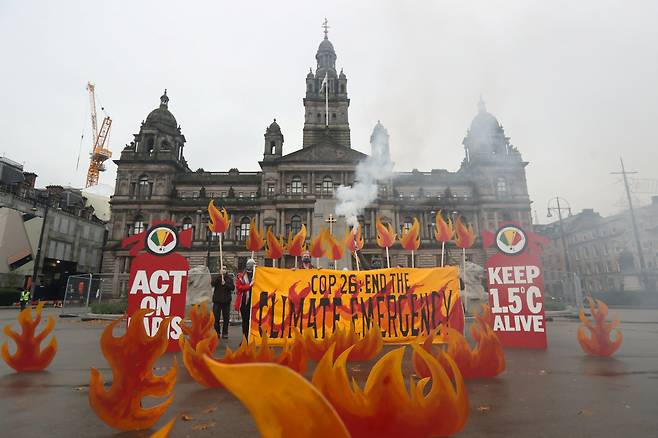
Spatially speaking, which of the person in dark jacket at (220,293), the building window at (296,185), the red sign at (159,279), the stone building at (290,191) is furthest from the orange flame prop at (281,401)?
the building window at (296,185)

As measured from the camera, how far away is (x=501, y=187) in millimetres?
42969

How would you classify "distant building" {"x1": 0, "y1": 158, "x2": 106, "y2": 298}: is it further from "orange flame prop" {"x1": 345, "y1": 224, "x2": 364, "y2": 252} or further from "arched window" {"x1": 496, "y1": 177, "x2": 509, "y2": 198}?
"arched window" {"x1": 496, "y1": 177, "x2": 509, "y2": 198}

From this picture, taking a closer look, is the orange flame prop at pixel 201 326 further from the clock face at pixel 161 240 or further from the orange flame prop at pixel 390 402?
the orange flame prop at pixel 390 402

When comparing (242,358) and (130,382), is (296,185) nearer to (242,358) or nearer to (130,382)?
(242,358)

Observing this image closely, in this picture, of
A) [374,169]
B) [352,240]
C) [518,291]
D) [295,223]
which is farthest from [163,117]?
[518,291]

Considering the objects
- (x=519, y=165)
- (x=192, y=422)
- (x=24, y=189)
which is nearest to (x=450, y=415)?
(x=192, y=422)

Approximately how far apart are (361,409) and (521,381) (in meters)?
3.50

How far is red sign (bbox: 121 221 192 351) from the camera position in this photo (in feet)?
21.9

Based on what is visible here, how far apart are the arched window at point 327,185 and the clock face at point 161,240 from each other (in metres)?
34.1

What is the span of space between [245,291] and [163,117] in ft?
145

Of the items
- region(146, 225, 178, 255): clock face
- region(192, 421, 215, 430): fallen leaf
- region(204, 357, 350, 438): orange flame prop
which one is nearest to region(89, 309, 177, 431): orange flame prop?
region(192, 421, 215, 430): fallen leaf

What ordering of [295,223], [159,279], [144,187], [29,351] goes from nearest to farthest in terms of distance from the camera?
[29,351], [159,279], [295,223], [144,187]

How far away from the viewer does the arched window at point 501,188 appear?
42312mm

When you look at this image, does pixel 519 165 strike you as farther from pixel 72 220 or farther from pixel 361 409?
pixel 72 220
